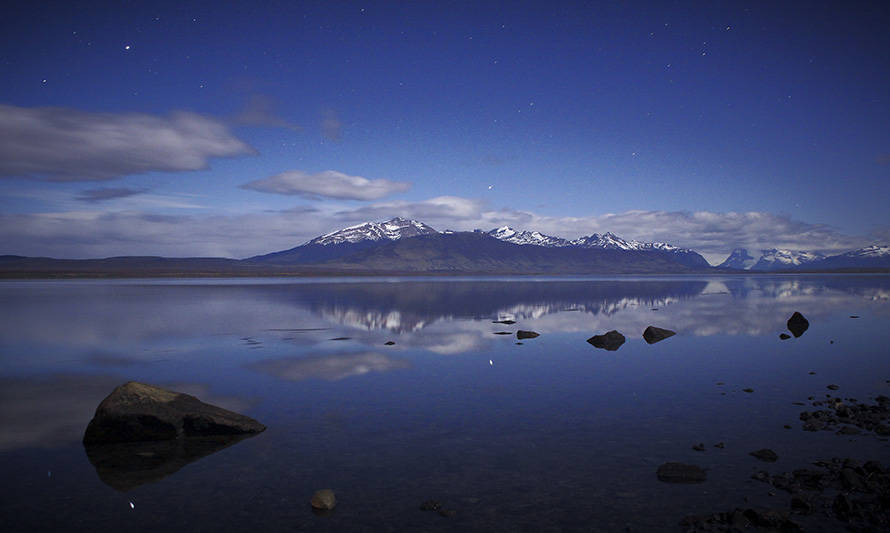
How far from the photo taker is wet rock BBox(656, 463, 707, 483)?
1184cm

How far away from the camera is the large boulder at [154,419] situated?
14742 mm

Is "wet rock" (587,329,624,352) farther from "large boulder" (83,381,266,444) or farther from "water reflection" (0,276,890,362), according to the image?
"large boulder" (83,381,266,444)

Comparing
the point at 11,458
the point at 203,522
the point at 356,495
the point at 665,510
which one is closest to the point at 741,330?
the point at 665,510

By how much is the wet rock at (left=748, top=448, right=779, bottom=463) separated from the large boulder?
537 inches

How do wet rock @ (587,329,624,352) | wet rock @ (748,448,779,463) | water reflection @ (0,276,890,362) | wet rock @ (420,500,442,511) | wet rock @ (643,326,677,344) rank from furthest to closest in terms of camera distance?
1. wet rock @ (643,326,677,344)
2. water reflection @ (0,276,890,362)
3. wet rock @ (587,329,624,352)
4. wet rock @ (748,448,779,463)
5. wet rock @ (420,500,442,511)

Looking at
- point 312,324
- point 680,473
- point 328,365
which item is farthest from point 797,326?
point 312,324

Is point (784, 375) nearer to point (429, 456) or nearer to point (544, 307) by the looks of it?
point (429, 456)

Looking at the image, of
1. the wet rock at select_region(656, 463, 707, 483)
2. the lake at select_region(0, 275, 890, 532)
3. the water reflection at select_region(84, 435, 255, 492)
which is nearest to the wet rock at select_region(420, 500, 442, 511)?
the lake at select_region(0, 275, 890, 532)

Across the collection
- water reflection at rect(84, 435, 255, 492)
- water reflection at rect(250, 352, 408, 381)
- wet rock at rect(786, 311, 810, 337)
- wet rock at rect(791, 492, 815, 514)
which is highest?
wet rock at rect(786, 311, 810, 337)

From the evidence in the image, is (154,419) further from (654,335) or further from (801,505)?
(654,335)

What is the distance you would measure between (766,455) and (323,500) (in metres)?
10.8

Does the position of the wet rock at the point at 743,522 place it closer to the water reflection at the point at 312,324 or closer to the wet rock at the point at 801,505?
the wet rock at the point at 801,505

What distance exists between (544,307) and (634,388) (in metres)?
42.3

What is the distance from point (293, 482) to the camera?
39.0 feet
